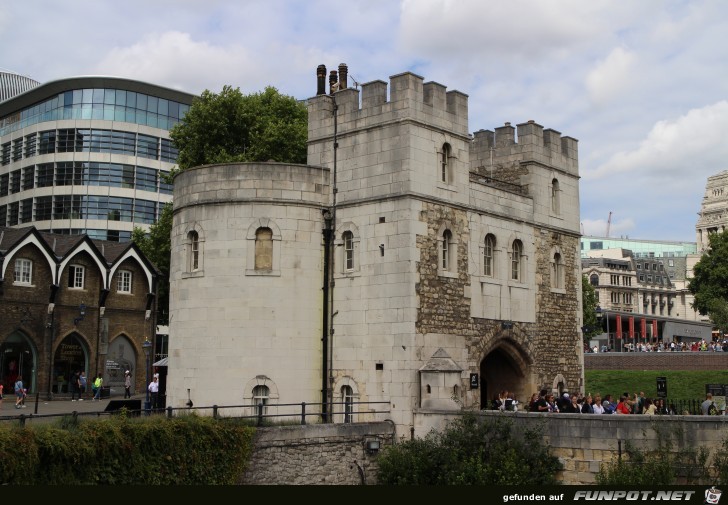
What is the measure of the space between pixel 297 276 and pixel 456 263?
17.7 feet

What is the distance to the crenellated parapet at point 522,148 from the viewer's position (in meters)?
35.7

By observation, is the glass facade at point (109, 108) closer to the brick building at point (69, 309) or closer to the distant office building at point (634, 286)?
the brick building at point (69, 309)

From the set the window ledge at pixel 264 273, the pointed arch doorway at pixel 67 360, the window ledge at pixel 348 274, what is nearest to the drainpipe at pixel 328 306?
the window ledge at pixel 348 274

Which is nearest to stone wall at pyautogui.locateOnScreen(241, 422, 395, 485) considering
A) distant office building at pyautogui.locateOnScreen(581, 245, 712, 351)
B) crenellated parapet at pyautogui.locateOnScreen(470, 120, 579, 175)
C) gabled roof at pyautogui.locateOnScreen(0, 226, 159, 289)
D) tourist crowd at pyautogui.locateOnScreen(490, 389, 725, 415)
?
tourist crowd at pyautogui.locateOnScreen(490, 389, 725, 415)

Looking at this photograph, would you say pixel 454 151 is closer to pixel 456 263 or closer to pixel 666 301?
pixel 456 263

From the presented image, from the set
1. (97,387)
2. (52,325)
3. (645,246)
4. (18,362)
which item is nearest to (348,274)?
(97,387)

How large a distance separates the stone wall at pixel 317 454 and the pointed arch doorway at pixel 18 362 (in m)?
24.8

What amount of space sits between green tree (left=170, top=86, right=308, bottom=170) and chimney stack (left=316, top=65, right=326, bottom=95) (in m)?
8.60

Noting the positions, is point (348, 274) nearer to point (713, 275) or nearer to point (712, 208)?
point (713, 275)

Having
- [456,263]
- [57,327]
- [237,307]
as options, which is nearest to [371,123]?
[456,263]

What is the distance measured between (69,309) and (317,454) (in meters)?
26.0

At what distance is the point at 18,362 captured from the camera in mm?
46031

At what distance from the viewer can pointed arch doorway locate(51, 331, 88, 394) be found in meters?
47.5

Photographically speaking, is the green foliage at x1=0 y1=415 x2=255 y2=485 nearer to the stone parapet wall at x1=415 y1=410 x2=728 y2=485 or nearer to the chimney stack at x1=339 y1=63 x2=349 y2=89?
the stone parapet wall at x1=415 y1=410 x2=728 y2=485
